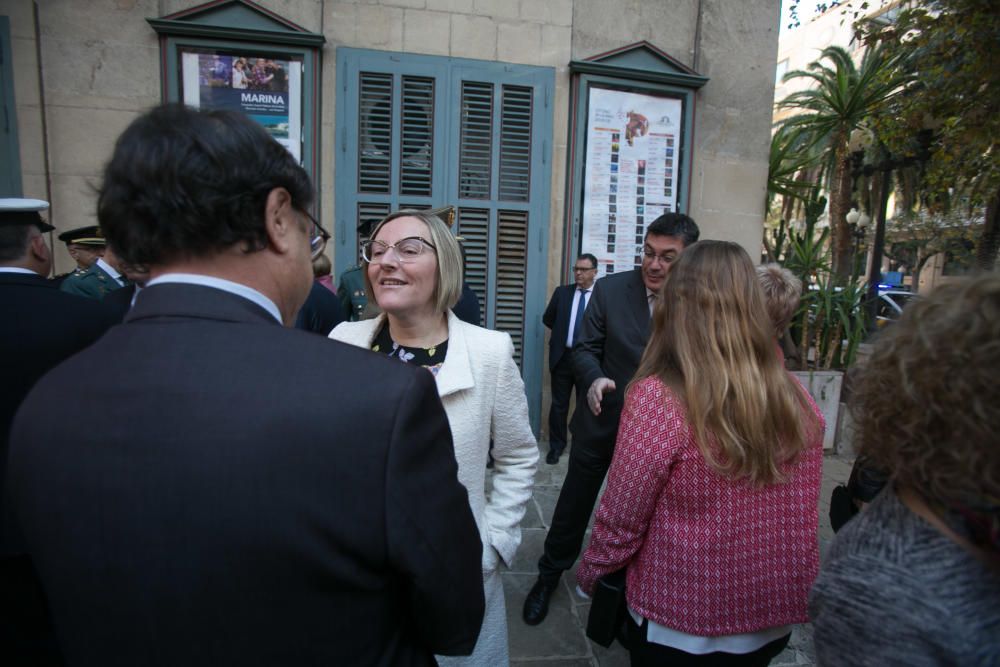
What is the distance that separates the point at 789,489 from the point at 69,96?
18.0ft

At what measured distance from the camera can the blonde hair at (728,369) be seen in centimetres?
151

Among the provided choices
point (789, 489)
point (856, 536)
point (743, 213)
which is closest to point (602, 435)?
point (789, 489)

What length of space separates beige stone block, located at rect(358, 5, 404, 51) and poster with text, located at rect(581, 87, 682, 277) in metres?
1.76

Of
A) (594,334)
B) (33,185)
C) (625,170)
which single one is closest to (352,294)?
(594,334)

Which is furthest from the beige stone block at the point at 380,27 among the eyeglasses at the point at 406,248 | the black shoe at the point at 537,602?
the black shoe at the point at 537,602

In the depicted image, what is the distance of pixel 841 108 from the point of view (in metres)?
11.2

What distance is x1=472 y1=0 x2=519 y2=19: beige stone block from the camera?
495cm

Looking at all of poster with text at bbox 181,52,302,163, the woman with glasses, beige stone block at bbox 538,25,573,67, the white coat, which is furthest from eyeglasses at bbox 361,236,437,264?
beige stone block at bbox 538,25,573,67

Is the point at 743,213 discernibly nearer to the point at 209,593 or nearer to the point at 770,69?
the point at 770,69

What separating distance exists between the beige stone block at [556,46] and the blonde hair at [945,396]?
15.8 feet

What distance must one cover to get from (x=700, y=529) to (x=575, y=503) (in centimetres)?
145

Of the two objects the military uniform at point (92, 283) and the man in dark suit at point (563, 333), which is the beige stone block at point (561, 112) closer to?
the man in dark suit at point (563, 333)

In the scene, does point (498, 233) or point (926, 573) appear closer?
point (926, 573)

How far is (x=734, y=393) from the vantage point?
153cm
